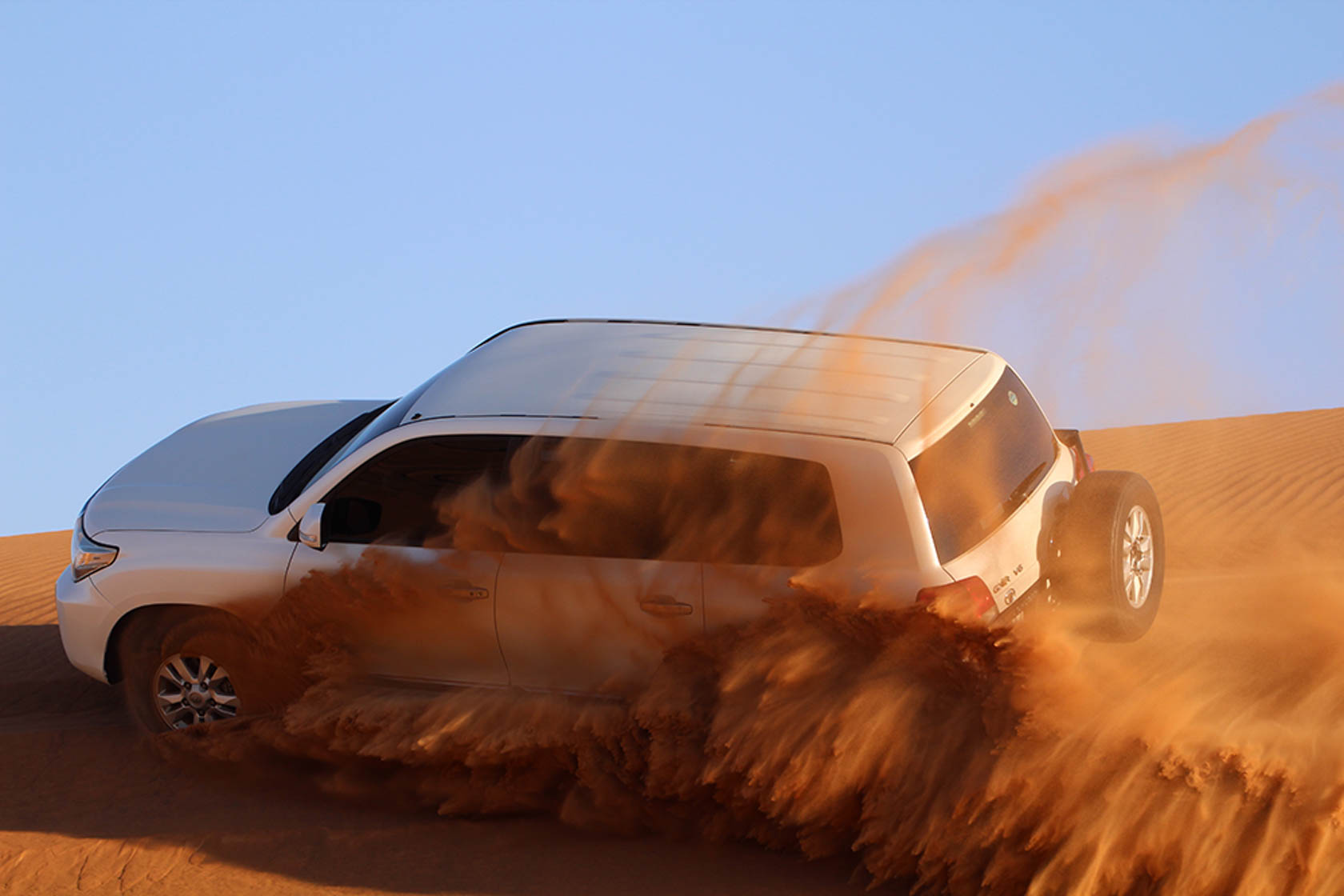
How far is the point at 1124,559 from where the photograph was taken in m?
5.39

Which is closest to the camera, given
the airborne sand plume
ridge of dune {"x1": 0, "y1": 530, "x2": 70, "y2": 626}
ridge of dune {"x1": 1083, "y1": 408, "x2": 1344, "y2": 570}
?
the airborne sand plume

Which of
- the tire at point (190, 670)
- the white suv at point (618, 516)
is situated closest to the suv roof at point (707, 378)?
the white suv at point (618, 516)

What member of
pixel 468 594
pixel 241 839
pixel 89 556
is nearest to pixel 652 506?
pixel 468 594

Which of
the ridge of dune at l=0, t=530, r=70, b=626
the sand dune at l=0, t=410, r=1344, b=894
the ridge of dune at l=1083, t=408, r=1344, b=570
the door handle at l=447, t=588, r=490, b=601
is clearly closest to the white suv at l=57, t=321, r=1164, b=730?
the door handle at l=447, t=588, r=490, b=601

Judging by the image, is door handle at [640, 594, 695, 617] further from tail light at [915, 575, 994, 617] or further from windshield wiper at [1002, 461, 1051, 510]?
windshield wiper at [1002, 461, 1051, 510]

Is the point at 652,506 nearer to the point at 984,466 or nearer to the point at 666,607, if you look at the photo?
the point at 666,607

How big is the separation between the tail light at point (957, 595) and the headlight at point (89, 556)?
3.75 metres

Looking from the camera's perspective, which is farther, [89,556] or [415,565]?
[89,556]

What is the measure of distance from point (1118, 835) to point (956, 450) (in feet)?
5.10

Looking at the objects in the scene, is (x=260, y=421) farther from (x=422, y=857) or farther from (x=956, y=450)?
(x=956, y=450)

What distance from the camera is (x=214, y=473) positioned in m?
6.16

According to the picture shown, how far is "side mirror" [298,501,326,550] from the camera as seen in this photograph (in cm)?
535

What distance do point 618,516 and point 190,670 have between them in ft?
7.42

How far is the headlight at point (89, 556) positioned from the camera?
579cm
